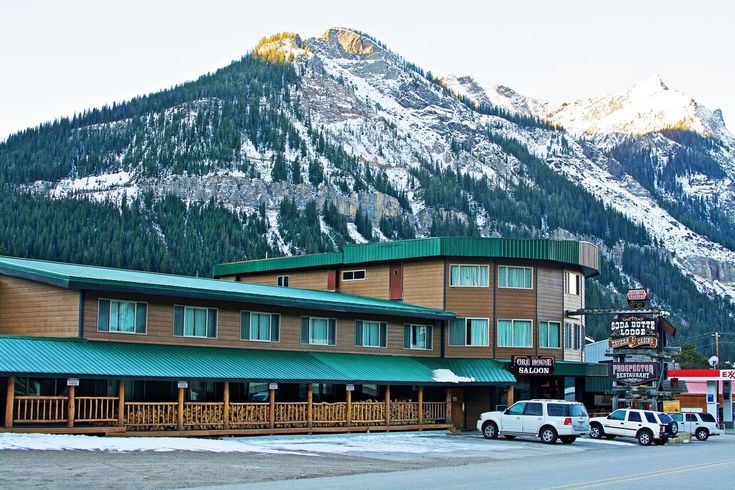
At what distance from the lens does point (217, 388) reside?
148ft

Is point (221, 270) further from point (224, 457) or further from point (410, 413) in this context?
point (224, 457)

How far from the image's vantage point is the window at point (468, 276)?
56.5 m

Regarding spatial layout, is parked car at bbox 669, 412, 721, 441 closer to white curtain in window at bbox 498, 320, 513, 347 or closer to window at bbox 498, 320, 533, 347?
window at bbox 498, 320, 533, 347

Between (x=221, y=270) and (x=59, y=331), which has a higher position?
(x=221, y=270)

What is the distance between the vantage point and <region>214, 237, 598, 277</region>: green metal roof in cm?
5600

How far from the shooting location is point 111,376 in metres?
36.9

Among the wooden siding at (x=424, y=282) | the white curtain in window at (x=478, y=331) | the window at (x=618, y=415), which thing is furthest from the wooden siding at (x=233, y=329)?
the window at (x=618, y=415)

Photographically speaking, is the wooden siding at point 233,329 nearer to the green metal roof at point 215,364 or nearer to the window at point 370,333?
the window at point 370,333

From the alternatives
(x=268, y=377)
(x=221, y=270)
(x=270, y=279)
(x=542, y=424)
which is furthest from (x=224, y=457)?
(x=221, y=270)

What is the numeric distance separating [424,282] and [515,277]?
16.0 feet

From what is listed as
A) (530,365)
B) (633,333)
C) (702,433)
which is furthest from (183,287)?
(702,433)

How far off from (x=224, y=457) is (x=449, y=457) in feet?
25.0

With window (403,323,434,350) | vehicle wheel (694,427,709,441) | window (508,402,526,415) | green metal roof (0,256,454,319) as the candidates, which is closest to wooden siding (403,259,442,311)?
green metal roof (0,256,454,319)

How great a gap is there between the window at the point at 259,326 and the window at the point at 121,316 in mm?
5497
